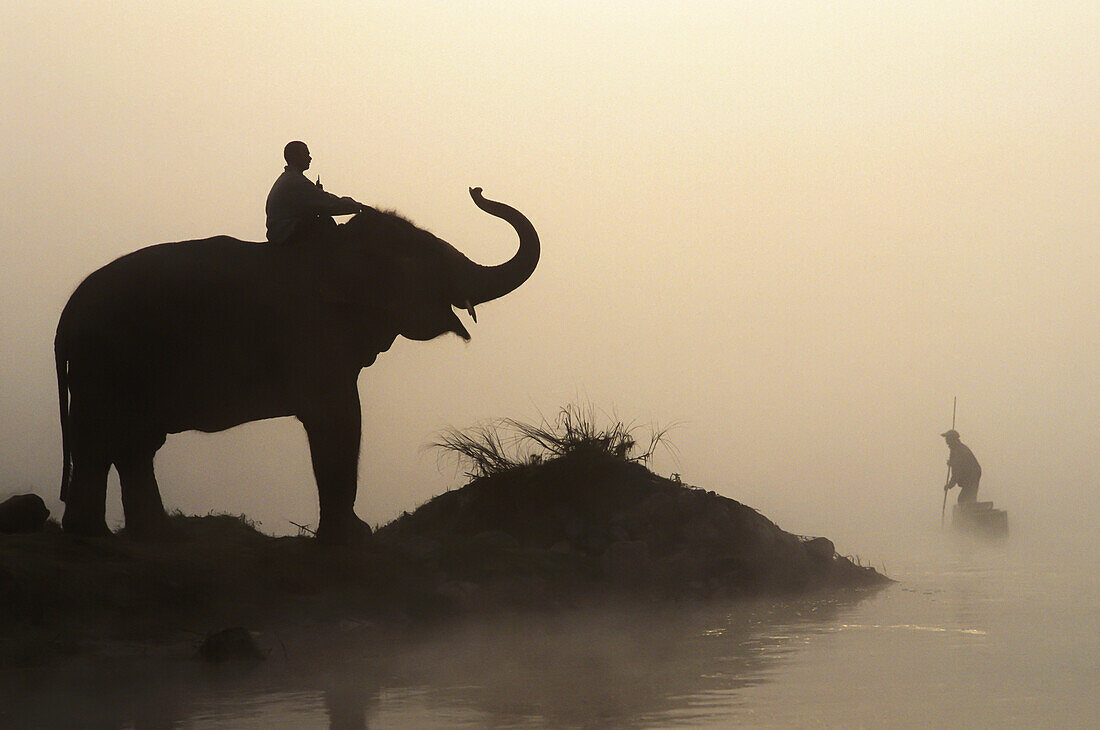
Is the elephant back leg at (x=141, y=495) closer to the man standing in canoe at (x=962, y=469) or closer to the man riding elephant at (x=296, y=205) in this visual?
the man riding elephant at (x=296, y=205)

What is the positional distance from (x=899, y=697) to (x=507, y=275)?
6474 mm

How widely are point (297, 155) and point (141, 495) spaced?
361 cm

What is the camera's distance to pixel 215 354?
40.3ft

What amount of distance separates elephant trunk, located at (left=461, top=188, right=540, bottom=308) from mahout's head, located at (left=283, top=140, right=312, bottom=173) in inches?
65.4

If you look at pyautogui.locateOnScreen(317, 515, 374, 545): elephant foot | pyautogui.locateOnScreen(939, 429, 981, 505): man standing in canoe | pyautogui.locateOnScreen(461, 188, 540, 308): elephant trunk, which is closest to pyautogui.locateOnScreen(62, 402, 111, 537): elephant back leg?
pyautogui.locateOnScreen(317, 515, 374, 545): elephant foot

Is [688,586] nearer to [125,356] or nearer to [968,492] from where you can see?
[125,356]

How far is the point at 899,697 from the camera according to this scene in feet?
27.1

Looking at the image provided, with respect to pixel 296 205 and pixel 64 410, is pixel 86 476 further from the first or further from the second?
pixel 296 205

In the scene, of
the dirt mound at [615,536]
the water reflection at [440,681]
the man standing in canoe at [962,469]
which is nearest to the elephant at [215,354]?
the dirt mound at [615,536]

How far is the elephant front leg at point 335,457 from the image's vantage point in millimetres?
12539

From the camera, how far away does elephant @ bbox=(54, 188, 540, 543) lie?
40.2ft

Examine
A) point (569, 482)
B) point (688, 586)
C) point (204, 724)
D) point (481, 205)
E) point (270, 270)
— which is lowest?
point (204, 724)

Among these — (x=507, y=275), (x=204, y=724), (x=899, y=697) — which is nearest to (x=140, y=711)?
(x=204, y=724)

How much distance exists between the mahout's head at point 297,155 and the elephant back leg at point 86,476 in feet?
9.88
